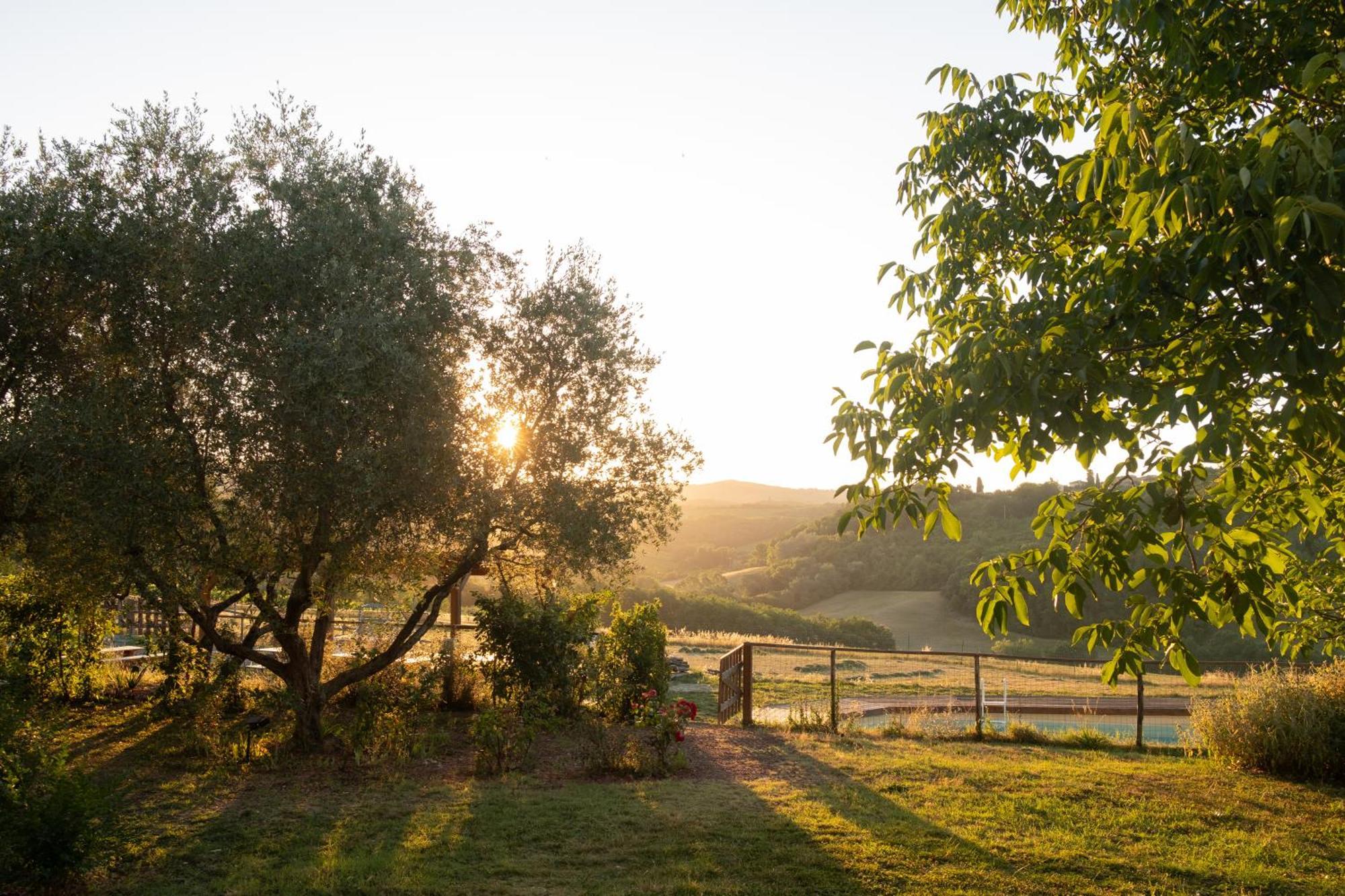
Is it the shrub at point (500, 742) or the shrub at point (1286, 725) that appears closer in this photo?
the shrub at point (500, 742)

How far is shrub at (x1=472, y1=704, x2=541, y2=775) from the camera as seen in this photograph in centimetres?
1048

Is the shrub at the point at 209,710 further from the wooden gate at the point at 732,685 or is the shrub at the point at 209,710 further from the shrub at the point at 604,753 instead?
the wooden gate at the point at 732,685

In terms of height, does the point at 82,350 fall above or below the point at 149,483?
above

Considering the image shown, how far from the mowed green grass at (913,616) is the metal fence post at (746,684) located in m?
33.7

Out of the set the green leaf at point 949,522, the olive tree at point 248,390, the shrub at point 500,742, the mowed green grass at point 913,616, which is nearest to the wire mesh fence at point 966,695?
the shrub at point 500,742

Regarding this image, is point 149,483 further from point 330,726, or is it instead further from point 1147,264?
point 1147,264

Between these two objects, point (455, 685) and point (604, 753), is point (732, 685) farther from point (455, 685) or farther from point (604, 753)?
point (604, 753)

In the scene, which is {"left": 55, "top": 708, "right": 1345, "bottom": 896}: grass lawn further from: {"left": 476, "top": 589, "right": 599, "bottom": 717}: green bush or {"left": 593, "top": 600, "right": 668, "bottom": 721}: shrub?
{"left": 593, "top": 600, "right": 668, "bottom": 721}: shrub

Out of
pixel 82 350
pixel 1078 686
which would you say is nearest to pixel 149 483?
pixel 82 350

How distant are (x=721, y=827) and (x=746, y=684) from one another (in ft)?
22.0

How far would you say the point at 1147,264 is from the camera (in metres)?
3.78

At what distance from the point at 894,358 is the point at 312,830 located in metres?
6.66

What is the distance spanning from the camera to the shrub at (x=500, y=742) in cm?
1048

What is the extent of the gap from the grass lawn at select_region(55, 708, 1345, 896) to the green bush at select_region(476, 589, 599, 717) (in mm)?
1485
